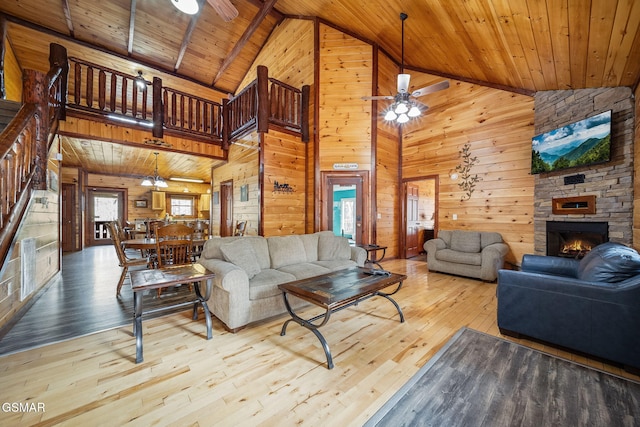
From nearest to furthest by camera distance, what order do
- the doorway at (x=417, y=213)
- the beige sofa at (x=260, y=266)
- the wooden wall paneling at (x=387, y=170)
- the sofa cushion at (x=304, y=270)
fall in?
the beige sofa at (x=260, y=266) < the sofa cushion at (x=304, y=270) < the wooden wall paneling at (x=387, y=170) < the doorway at (x=417, y=213)

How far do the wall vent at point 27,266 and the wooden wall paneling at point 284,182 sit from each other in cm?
312

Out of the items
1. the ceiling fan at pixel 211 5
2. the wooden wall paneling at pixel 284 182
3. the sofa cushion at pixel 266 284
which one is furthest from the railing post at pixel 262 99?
the sofa cushion at pixel 266 284

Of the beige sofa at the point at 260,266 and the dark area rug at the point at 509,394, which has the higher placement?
the beige sofa at the point at 260,266

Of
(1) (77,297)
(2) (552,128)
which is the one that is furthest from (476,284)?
(1) (77,297)

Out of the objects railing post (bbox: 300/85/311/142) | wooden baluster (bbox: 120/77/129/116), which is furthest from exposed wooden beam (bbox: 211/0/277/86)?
wooden baluster (bbox: 120/77/129/116)

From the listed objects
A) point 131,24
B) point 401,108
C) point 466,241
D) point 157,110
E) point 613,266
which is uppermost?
point 131,24

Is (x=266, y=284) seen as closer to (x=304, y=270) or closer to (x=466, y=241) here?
(x=304, y=270)

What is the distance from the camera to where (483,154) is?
5.14m

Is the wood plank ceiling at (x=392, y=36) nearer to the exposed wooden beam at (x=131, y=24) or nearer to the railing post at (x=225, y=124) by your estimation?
the exposed wooden beam at (x=131, y=24)

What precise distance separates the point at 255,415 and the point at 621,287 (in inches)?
107

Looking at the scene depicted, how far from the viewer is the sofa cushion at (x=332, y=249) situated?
3.74 meters

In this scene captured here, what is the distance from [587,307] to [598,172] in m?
2.90

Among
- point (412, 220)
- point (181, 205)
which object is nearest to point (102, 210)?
point (181, 205)

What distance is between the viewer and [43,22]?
4.97 metres
